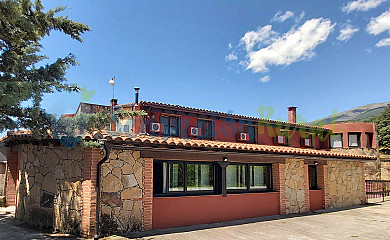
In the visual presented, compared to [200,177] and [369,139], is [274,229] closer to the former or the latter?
[200,177]

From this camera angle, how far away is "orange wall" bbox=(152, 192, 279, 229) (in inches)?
346

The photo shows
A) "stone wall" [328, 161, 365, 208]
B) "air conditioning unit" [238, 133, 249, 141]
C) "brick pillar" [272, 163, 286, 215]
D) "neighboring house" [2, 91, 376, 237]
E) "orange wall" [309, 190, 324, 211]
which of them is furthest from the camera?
"air conditioning unit" [238, 133, 249, 141]

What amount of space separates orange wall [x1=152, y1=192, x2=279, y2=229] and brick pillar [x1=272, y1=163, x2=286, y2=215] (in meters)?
0.19

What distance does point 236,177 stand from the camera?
11211mm

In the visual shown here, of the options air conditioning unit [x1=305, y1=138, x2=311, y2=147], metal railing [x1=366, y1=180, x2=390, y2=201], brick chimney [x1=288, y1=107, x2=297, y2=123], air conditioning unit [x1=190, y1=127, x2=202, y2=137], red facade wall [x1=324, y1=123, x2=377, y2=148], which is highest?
brick chimney [x1=288, y1=107, x2=297, y2=123]

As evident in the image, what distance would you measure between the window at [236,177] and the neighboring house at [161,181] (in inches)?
1.4

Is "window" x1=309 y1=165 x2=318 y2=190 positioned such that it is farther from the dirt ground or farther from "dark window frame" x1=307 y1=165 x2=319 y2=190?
the dirt ground

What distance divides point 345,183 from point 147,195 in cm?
1137

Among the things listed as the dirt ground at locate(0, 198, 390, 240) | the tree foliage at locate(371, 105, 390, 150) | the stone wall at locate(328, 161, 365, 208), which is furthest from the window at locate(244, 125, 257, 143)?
the tree foliage at locate(371, 105, 390, 150)

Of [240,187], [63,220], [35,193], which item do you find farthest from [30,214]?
[240,187]

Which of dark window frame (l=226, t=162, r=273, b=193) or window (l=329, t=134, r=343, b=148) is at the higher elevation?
window (l=329, t=134, r=343, b=148)

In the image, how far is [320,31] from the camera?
14.0 meters

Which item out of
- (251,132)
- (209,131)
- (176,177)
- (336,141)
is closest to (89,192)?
(176,177)

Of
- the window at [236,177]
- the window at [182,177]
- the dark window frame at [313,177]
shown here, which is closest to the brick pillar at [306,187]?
the dark window frame at [313,177]
